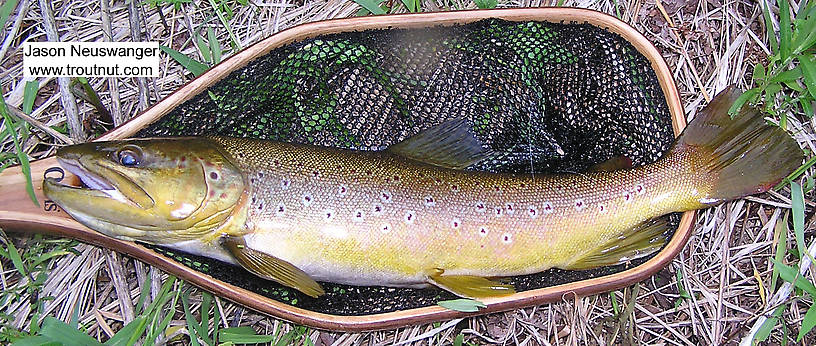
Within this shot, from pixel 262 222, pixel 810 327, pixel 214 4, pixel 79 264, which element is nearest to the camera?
pixel 262 222

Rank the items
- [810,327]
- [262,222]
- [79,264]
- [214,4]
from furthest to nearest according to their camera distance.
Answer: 1. [214,4]
2. [79,264]
3. [810,327]
4. [262,222]

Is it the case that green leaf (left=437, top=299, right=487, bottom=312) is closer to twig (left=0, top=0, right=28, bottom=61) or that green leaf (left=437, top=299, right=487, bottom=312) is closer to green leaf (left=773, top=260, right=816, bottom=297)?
green leaf (left=773, top=260, right=816, bottom=297)

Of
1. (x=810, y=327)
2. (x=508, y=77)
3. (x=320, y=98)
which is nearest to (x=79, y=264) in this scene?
(x=320, y=98)

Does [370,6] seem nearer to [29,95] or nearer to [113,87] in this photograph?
[113,87]

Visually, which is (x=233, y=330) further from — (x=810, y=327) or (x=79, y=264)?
(x=810, y=327)

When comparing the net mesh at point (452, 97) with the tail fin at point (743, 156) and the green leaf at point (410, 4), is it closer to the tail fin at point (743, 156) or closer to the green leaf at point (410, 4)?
the tail fin at point (743, 156)

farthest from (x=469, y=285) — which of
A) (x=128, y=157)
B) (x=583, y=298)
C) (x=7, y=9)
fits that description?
(x=7, y=9)

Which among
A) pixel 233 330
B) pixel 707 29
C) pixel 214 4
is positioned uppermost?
pixel 707 29

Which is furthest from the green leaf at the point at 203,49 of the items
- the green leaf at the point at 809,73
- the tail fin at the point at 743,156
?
the green leaf at the point at 809,73

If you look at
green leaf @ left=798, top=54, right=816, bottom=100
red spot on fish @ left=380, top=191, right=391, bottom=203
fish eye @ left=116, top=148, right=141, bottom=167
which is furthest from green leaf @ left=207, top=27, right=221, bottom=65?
green leaf @ left=798, top=54, right=816, bottom=100
